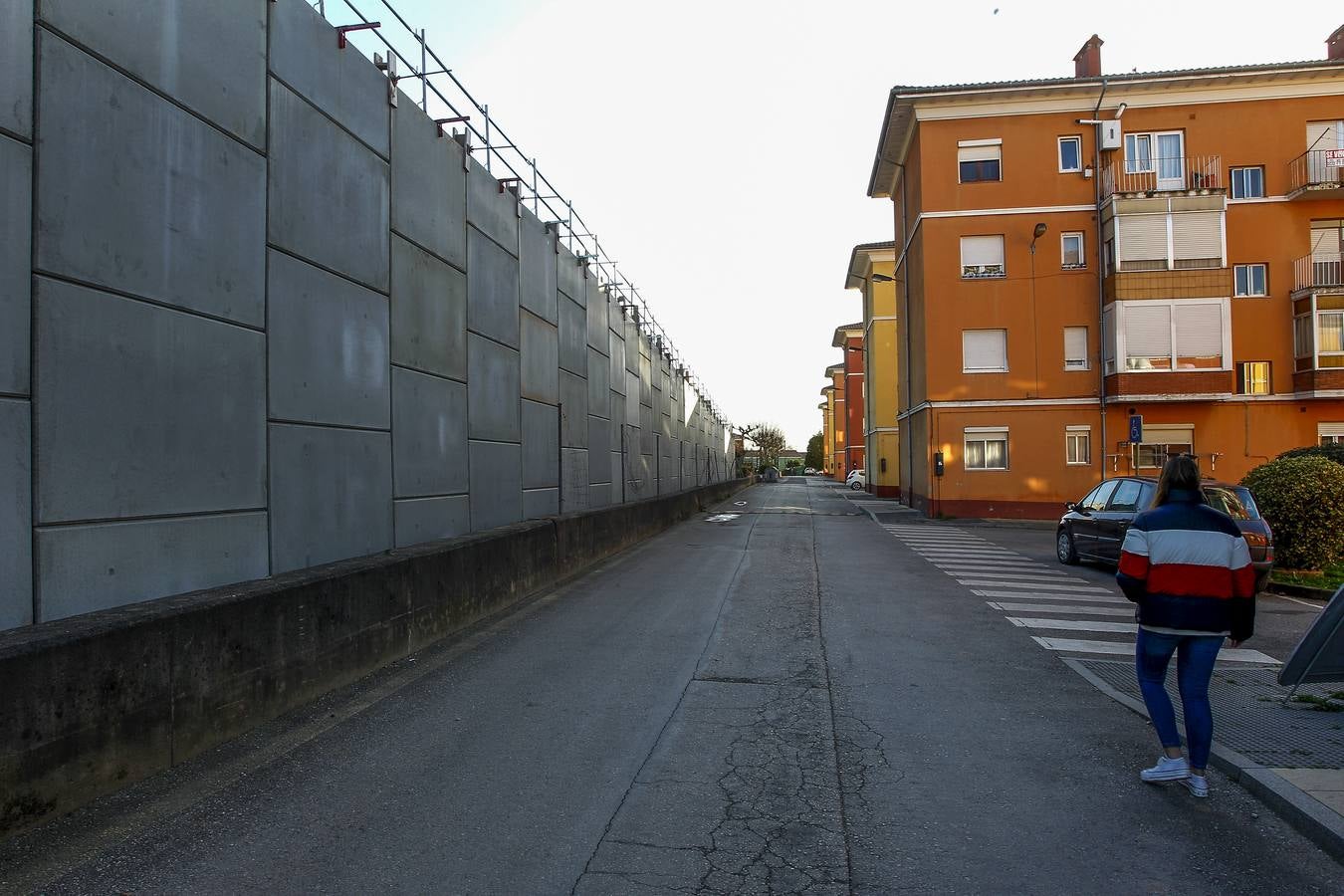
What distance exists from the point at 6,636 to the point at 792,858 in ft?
12.3

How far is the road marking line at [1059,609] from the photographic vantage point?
10.1 m

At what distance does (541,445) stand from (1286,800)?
1093 centimetres

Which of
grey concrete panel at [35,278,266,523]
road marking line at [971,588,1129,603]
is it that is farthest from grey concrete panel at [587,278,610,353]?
grey concrete panel at [35,278,266,523]

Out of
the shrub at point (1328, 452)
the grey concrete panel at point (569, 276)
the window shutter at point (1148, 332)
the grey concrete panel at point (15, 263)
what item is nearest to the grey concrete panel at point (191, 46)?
the grey concrete panel at point (15, 263)

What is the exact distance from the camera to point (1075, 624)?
9.34m

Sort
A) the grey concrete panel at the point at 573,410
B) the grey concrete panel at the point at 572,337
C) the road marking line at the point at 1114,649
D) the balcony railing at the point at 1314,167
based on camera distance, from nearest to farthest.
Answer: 1. the road marking line at the point at 1114,649
2. the grey concrete panel at the point at 573,410
3. the grey concrete panel at the point at 572,337
4. the balcony railing at the point at 1314,167

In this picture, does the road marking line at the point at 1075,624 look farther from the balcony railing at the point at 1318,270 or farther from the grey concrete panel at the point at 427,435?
the balcony railing at the point at 1318,270

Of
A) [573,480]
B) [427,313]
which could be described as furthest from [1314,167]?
[427,313]

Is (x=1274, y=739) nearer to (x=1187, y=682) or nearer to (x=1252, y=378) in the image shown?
(x=1187, y=682)

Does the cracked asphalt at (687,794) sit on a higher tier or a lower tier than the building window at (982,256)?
lower

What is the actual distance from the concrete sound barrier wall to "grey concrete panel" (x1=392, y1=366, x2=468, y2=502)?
31 mm

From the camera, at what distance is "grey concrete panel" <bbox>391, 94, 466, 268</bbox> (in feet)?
29.8

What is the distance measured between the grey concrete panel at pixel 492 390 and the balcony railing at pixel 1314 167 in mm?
27257

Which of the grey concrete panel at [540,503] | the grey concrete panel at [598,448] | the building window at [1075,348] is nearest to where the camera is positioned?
the grey concrete panel at [540,503]
